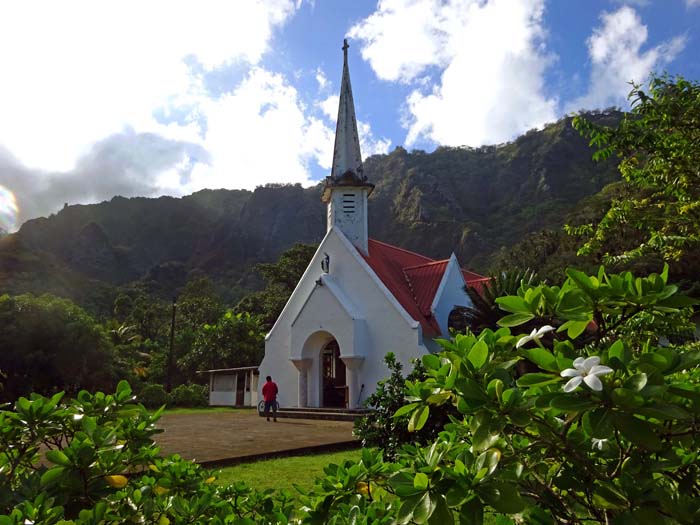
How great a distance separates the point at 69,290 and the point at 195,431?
2271 inches

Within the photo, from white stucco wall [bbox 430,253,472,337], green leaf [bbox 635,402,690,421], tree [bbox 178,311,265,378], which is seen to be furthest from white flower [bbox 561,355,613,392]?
tree [bbox 178,311,265,378]

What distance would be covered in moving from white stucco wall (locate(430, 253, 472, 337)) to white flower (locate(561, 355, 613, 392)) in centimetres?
1675

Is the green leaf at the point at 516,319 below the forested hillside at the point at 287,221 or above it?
below

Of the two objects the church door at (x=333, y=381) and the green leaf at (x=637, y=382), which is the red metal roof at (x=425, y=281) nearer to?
the church door at (x=333, y=381)

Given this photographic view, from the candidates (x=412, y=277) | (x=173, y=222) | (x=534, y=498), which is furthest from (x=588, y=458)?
(x=173, y=222)

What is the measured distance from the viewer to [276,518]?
5.34 ft

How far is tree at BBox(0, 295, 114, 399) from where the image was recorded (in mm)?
22156

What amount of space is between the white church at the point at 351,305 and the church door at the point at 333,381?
5 cm

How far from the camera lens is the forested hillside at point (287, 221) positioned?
216 feet

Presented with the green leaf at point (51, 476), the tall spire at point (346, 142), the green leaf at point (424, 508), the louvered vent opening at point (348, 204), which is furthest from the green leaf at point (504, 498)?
the tall spire at point (346, 142)

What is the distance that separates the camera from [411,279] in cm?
2012

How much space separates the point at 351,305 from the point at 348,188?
488 centimetres

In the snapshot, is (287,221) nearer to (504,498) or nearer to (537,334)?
(537,334)

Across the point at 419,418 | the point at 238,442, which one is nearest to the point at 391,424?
the point at 419,418
